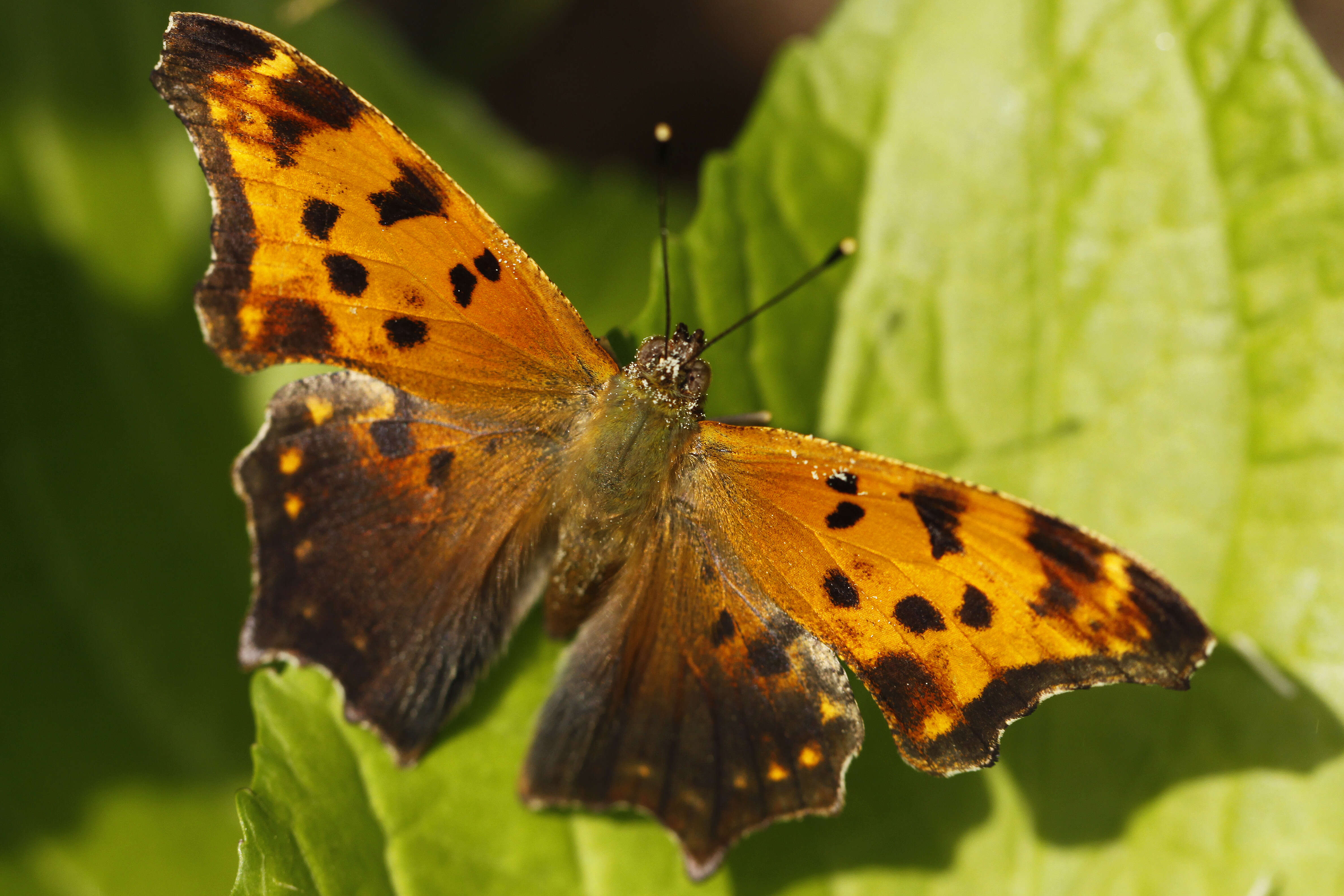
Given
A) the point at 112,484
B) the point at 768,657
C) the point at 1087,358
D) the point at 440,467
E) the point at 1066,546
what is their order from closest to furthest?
the point at 1066,546, the point at 768,657, the point at 440,467, the point at 1087,358, the point at 112,484

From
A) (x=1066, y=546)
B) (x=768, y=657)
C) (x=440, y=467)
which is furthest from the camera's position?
(x=440, y=467)

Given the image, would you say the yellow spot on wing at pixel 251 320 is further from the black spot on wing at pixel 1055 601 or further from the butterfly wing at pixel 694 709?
the black spot on wing at pixel 1055 601

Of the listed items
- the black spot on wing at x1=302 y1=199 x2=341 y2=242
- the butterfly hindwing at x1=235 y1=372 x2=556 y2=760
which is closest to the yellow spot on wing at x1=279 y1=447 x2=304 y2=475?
the butterfly hindwing at x1=235 y1=372 x2=556 y2=760

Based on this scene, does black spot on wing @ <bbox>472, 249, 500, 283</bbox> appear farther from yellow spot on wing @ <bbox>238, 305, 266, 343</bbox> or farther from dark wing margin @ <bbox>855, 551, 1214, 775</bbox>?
dark wing margin @ <bbox>855, 551, 1214, 775</bbox>

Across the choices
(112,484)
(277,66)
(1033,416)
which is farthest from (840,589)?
(112,484)

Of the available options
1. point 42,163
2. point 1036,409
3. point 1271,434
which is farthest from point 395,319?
point 1271,434

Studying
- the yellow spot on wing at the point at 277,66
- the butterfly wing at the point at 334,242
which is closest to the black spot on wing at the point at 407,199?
the butterfly wing at the point at 334,242

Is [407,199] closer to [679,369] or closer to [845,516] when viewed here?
[679,369]

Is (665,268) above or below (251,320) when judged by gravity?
above
